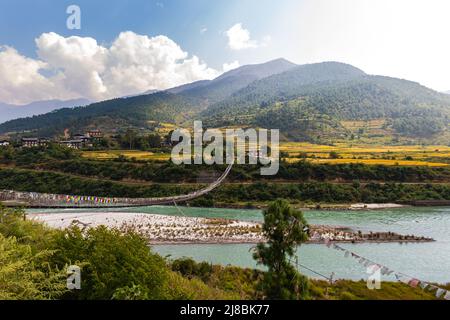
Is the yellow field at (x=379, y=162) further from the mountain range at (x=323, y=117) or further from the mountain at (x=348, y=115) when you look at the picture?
the mountain at (x=348, y=115)

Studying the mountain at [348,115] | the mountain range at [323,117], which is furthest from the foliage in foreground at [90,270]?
the mountain at [348,115]

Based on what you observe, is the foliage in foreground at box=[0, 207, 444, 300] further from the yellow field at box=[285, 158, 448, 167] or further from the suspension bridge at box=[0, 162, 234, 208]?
the yellow field at box=[285, 158, 448, 167]

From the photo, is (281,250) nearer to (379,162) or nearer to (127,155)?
(379,162)

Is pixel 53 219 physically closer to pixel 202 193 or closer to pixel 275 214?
pixel 202 193
